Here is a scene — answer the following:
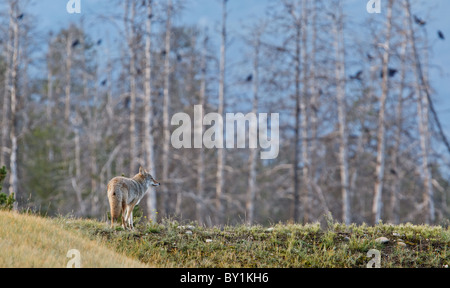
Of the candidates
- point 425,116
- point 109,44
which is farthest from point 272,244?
point 109,44

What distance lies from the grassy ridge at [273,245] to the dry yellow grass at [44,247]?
51cm

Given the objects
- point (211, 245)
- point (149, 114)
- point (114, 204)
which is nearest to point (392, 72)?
point (149, 114)

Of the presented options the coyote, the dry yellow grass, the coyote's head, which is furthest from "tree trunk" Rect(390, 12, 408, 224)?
the dry yellow grass

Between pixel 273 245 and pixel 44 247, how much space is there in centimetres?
374

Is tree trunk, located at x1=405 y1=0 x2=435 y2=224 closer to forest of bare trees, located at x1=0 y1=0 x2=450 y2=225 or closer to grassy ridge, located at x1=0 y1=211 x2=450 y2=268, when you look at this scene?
forest of bare trees, located at x1=0 y1=0 x2=450 y2=225

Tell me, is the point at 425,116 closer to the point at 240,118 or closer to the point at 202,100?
the point at 240,118

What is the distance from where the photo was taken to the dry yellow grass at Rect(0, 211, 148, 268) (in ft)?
21.4

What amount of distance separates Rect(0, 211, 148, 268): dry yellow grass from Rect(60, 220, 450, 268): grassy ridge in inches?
19.9

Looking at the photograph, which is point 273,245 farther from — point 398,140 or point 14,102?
point 398,140

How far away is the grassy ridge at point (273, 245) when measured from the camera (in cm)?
784

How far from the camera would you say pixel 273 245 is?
859 centimetres

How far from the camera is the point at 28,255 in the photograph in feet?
22.0

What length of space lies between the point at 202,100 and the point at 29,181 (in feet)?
35.9
